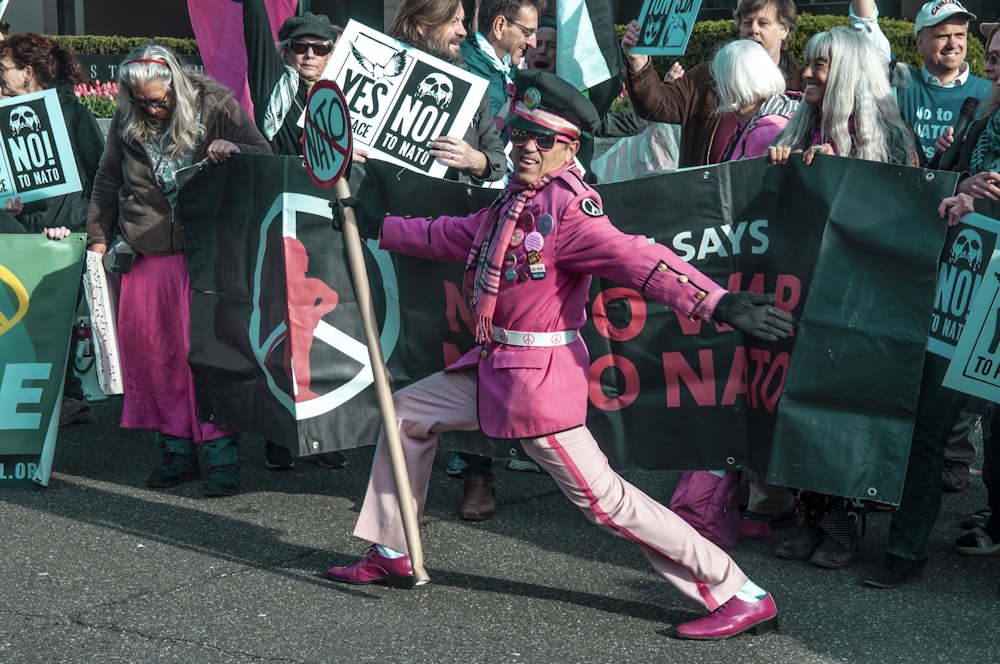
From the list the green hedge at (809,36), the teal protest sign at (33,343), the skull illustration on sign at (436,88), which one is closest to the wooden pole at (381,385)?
the skull illustration on sign at (436,88)

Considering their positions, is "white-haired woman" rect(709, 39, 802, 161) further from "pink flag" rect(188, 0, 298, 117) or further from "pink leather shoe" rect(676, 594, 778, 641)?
"pink flag" rect(188, 0, 298, 117)

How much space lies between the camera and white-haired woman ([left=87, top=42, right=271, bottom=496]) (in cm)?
609

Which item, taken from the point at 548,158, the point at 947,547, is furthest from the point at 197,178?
the point at 947,547

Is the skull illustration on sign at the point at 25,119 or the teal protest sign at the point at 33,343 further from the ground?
the skull illustration on sign at the point at 25,119

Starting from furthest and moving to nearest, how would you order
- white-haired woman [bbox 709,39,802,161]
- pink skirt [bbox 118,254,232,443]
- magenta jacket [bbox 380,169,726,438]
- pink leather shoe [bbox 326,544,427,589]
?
pink skirt [bbox 118,254,232,443] < white-haired woman [bbox 709,39,802,161] < pink leather shoe [bbox 326,544,427,589] < magenta jacket [bbox 380,169,726,438]

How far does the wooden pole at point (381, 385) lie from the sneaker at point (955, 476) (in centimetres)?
277

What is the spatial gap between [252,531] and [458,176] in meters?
1.81

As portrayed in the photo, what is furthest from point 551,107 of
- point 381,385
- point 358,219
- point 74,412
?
point 74,412

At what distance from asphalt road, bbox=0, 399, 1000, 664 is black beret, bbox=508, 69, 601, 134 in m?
1.65

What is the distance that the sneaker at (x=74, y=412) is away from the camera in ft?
24.7

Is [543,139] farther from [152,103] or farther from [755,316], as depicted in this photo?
[152,103]

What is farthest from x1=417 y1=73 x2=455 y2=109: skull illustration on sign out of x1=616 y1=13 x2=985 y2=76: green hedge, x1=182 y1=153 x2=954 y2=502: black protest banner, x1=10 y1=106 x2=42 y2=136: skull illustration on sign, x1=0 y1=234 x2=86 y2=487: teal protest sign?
x1=616 y1=13 x2=985 y2=76: green hedge

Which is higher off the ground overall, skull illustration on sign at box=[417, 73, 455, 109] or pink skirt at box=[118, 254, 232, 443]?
skull illustration on sign at box=[417, 73, 455, 109]

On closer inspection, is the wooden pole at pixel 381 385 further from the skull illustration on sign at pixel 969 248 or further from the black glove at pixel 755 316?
the skull illustration on sign at pixel 969 248
